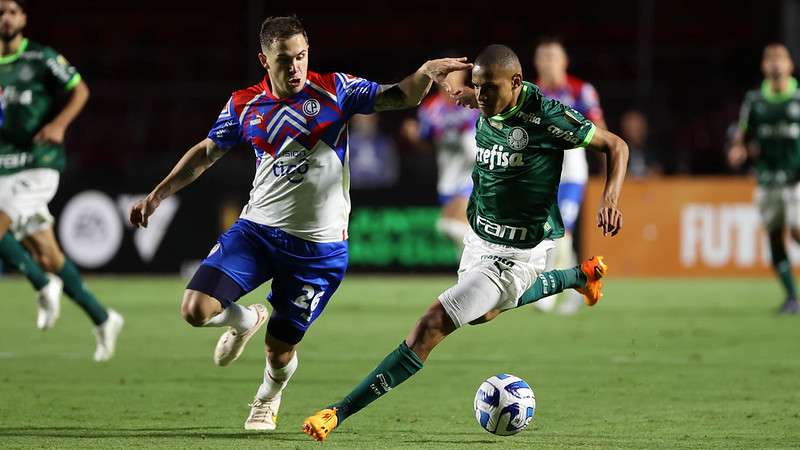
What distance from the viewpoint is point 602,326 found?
12.2 meters

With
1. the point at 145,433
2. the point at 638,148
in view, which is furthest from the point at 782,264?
the point at 145,433

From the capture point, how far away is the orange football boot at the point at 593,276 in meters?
7.44

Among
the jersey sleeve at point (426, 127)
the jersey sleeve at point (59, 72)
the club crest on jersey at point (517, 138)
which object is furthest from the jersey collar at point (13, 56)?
the jersey sleeve at point (426, 127)

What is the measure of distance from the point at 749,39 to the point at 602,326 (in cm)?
1463

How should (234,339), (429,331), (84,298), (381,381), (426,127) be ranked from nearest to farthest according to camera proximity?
(381,381) → (429,331) → (234,339) → (84,298) → (426,127)

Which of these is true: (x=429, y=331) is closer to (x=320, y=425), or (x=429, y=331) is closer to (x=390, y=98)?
(x=320, y=425)

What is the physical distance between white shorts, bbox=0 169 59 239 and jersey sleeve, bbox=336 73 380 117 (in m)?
3.94

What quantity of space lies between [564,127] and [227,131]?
1.66 m

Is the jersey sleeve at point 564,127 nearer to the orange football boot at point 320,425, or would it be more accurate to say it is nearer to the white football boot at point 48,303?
the orange football boot at point 320,425

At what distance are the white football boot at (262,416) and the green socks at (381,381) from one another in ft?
1.93

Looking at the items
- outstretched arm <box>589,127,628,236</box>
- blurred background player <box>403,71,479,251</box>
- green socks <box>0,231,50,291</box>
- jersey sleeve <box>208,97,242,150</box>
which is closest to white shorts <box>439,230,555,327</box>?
outstretched arm <box>589,127,628,236</box>

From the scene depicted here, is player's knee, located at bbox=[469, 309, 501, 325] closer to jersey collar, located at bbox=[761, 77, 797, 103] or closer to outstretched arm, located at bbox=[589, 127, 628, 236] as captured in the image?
outstretched arm, located at bbox=[589, 127, 628, 236]

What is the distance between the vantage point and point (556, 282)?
7.50 m

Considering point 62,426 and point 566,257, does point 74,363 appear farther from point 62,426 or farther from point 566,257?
point 566,257
